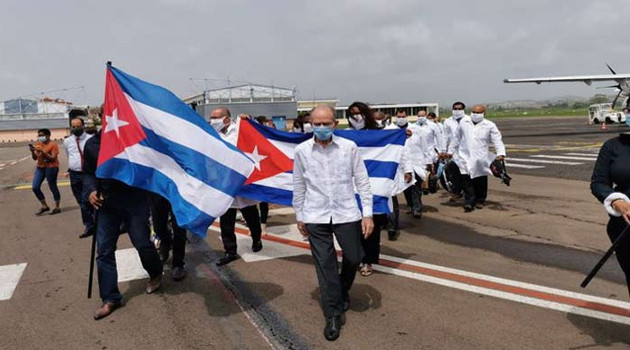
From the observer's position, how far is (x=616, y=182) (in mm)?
3414

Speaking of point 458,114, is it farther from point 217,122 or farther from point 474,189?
point 217,122

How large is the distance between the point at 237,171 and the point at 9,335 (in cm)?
242

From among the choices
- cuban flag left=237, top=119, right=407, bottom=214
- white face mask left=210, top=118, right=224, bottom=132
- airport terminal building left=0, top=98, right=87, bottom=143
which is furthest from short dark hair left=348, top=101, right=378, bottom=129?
airport terminal building left=0, top=98, right=87, bottom=143

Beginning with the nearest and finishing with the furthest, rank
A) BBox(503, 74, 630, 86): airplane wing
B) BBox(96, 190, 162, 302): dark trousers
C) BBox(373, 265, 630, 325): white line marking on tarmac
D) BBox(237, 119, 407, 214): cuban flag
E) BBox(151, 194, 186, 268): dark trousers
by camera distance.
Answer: BBox(373, 265, 630, 325): white line marking on tarmac
BBox(96, 190, 162, 302): dark trousers
BBox(151, 194, 186, 268): dark trousers
BBox(237, 119, 407, 214): cuban flag
BBox(503, 74, 630, 86): airplane wing

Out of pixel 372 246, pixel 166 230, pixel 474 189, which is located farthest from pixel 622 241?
pixel 474 189

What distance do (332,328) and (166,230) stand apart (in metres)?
3.09

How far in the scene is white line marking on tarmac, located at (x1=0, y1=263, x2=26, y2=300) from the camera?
17.4 ft

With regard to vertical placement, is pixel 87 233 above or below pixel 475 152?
below

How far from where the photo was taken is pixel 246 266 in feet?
19.5

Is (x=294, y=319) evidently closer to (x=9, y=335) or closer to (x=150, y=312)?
(x=150, y=312)

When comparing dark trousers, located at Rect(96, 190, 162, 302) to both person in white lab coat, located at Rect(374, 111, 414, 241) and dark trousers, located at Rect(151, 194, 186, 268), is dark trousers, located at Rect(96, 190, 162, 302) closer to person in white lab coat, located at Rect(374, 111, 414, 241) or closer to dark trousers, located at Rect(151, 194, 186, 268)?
dark trousers, located at Rect(151, 194, 186, 268)

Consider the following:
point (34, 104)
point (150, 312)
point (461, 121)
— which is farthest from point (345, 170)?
point (34, 104)

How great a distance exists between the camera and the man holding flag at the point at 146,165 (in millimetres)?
4465

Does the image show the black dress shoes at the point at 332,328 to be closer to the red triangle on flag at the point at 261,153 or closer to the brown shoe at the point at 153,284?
the brown shoe at the point at 153,284
